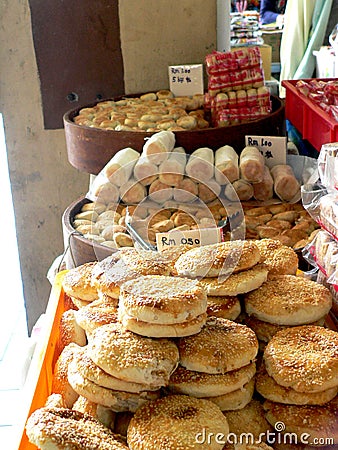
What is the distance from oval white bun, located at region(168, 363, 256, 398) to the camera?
111cm

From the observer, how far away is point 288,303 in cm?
130

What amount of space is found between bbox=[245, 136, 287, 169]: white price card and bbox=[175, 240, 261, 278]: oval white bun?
3.60 feet

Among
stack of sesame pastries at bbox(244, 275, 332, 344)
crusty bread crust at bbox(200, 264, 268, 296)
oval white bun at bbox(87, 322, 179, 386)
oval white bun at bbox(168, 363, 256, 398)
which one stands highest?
crusty bread crust at bbox(200, 264, 268, 296)

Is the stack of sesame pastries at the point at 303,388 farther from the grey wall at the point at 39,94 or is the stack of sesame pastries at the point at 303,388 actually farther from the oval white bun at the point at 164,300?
the grey wall at the point at 39,94

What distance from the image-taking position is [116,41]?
3.26 meters

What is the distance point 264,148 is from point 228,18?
3.88 feet

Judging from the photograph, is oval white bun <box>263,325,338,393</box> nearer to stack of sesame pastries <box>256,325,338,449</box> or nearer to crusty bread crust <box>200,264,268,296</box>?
stack of sesame pastries <box>256,325,338,449</box>

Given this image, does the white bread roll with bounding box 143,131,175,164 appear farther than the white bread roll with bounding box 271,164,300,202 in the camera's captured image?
No

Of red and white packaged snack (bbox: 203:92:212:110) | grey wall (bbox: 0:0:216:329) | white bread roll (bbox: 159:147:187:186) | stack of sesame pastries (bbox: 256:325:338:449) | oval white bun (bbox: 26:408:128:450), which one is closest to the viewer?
oval white bun (bbox: 26:408:128:450)

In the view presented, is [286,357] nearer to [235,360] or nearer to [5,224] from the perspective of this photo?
[235,360]

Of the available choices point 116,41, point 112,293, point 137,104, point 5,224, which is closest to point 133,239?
point 112,293

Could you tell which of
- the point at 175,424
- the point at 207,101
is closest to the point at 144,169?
the point at 207,101

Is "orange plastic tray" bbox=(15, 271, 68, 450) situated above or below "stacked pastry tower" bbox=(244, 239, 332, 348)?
below

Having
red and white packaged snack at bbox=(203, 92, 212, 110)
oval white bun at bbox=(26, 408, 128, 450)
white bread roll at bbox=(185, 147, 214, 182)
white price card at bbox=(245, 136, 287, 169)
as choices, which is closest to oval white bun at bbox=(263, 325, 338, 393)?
oval white bun at bbox=(26, 408, 128, 450)
